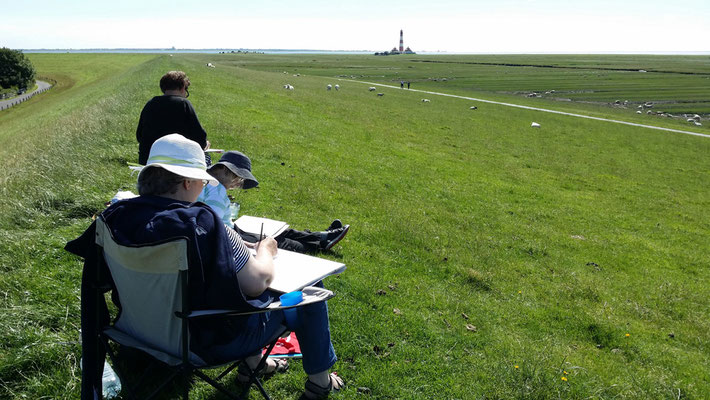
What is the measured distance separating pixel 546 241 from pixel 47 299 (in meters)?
9.20

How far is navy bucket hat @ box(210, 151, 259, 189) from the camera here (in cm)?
537

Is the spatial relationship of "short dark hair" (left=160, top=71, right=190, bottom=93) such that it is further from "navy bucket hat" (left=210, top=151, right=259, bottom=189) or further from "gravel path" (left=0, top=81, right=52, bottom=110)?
"gravel path" (left=0, top=81, right=52, bottom=110)

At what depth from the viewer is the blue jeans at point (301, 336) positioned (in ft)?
10.3

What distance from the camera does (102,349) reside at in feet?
A: 10.7

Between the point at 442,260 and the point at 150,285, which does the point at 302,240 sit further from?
the point at 150,285

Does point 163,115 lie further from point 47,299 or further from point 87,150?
point 87,150


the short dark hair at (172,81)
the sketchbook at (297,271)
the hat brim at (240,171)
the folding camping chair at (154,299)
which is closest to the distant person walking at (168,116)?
the short dark hair at (172,81)

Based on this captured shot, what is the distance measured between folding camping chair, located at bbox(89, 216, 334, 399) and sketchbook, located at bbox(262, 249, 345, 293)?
0.29m

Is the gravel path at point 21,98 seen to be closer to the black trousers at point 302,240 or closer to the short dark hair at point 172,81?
the short dark hair at point 172,81

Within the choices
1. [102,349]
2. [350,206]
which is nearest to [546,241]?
[350,206]

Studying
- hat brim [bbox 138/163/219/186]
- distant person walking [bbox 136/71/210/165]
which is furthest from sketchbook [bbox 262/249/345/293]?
distant person walking [bbox 136/71/210/165]

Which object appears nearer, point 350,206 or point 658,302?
point 658,302

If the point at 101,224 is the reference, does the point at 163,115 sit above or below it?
above

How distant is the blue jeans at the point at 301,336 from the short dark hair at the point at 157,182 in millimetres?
1061
